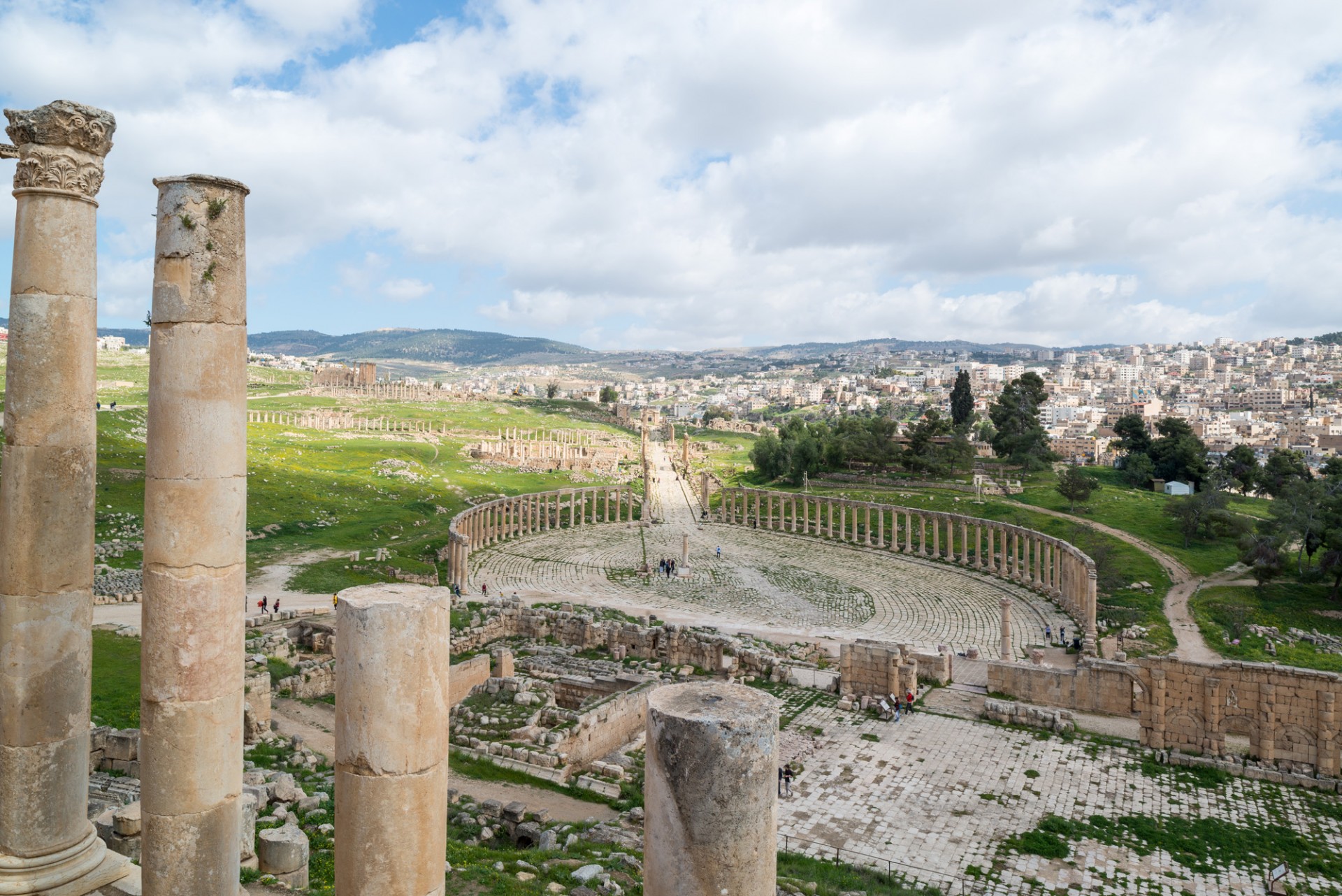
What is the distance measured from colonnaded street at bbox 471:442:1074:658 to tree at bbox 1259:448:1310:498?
39114 mm

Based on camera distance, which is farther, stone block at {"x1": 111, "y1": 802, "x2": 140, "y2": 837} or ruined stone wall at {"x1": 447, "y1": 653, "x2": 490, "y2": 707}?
ruined stone wall at {"x1": 447, "y1": 653, "x2": 490, "y2": 707}

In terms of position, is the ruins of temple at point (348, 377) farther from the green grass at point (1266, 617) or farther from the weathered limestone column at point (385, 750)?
the weathered limestone column at point (385, 750)

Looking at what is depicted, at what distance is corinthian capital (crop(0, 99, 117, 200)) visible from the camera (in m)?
8.65

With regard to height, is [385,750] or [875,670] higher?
[385,750]

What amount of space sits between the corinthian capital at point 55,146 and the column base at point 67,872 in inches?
277

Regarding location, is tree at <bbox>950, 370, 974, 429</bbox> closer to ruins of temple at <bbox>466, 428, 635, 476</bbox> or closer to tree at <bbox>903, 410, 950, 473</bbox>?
tree at <bbox>903, 410, 950, 473</bbox>

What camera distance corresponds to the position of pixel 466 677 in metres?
25.5

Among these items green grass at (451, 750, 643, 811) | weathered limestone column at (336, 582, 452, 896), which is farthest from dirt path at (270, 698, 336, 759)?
weathered limestone column at (336, 582, 452, 896)

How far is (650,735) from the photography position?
6.59m

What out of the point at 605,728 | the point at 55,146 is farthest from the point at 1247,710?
the point at 55,146

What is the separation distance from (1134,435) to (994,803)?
73.3 meters

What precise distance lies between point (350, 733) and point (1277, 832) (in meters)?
19.9

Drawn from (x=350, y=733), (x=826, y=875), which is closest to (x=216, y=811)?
(x=350, y=733)

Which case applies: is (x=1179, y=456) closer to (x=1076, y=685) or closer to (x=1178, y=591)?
(x=1178, y=591)
